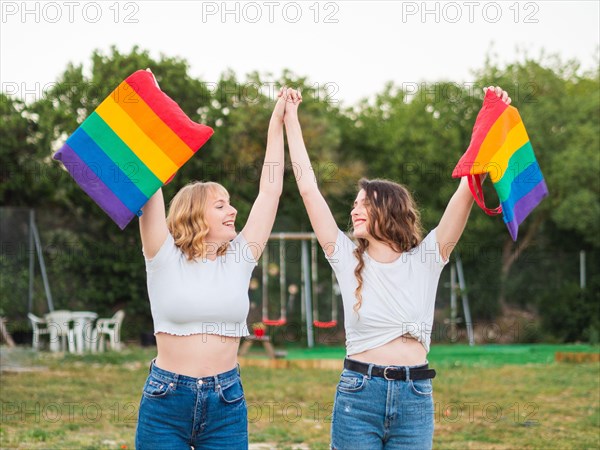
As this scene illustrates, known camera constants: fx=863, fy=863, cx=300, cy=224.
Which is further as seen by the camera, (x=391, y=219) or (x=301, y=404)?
(x=301, y=404)

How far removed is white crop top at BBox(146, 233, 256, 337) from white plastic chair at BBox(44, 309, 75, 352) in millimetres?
13291

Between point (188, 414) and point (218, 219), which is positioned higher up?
point (218, 219)

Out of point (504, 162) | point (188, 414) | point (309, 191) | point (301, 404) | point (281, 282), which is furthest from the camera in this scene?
point (281, 282)

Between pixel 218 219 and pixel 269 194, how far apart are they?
29 cm

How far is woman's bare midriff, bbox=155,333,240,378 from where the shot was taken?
3236 millimetres

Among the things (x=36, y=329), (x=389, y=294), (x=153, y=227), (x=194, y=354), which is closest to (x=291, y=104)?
(x=153, y=227)

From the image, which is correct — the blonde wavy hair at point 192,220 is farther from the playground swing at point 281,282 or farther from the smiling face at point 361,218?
the playground swing at point 281,282

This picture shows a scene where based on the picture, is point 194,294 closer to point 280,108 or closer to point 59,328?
point 280,108

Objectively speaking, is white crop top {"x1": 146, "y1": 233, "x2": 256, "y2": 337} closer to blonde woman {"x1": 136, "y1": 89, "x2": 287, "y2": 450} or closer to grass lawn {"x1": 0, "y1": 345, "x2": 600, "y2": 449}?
blonde woman {"x1": 136, "y1": 89, "x2": 287, "y2": 450}

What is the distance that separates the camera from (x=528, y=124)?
65.8ft

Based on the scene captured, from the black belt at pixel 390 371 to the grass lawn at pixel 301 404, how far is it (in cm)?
364

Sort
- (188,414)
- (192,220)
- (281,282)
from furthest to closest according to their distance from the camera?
1. (281,282)
2. (192,220)
3. (188,414)

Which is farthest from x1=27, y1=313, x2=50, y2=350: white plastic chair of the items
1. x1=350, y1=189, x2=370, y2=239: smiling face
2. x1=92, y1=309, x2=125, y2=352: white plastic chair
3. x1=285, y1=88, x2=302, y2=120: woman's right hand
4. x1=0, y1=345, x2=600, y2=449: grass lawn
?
x1=350, y1=189, x2=370, y2=239: smiling face

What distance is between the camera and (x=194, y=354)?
3244 millimetres
